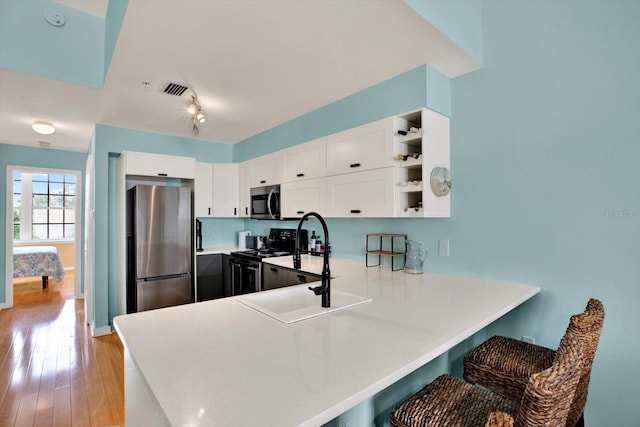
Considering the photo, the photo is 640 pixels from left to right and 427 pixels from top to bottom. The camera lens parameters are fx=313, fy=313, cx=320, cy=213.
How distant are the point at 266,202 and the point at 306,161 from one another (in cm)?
90

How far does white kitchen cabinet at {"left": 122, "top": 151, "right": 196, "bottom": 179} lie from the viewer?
353 centimetres

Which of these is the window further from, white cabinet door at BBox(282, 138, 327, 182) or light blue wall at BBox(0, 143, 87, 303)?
white cabinet door at BBox(282, 138, 327, 182)

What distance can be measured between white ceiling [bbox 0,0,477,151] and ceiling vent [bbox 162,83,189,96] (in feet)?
0.20

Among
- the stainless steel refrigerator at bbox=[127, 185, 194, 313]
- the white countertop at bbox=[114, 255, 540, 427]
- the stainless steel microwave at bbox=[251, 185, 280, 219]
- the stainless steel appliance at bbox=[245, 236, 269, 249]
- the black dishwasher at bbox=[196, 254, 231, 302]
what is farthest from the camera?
the stainless steel appliance at bbox=[245, 236, 269, 249]

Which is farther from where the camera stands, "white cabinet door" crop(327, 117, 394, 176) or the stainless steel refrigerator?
the stainless steel refrigerator

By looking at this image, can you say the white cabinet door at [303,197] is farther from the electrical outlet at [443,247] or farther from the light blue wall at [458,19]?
the light blue wall at [458,19]

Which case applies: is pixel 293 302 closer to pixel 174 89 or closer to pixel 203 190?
pixel 174 89

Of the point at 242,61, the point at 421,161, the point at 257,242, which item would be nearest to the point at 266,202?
the point at 257,242

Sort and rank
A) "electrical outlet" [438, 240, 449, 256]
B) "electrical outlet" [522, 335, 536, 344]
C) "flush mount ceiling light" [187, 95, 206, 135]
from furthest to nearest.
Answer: "flush mount ceiling light" [187, 95, 206, 135]
"electrical outlet" [438, 240, 449, 256]
"electrical outlet" [522, 335, 536, 344]

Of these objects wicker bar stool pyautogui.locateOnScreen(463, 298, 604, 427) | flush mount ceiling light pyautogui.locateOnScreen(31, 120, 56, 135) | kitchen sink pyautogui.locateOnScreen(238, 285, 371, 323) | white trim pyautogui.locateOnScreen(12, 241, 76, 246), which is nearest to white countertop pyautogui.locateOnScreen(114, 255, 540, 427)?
kitchen sink pyautogui.locateOnScreen(238, 285, 371, 323)

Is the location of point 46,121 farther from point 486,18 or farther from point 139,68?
point 486,18

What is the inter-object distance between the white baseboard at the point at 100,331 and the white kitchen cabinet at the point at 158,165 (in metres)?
1.86

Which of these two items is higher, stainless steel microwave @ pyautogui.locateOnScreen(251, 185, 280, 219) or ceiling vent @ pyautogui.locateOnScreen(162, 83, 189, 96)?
ceiling vent @ pyautogui.locateOnScreen(162, 83, 189, 96)

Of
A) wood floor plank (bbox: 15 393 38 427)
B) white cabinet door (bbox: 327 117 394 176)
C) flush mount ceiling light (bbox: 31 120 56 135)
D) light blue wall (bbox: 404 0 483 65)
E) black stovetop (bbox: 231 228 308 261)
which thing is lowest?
wood floor plank (bbox: 15 393 38 427)
